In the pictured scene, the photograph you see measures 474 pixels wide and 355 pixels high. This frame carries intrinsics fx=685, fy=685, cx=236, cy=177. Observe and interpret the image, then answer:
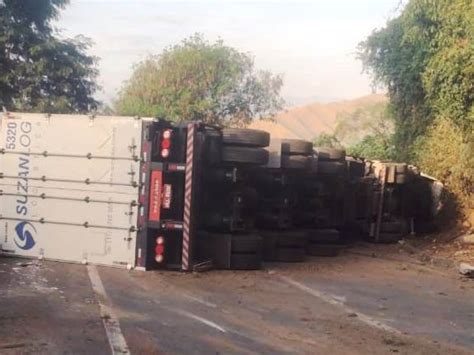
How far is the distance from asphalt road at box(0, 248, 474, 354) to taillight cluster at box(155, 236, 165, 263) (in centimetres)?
26

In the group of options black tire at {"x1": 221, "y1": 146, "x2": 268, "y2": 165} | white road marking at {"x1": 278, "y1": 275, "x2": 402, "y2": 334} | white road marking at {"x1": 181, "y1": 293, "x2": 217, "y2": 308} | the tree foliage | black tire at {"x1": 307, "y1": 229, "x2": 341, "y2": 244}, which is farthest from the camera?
the tree foliage

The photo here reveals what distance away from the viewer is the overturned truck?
946 centimetres

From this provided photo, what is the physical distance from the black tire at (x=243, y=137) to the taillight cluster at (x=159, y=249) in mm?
1661

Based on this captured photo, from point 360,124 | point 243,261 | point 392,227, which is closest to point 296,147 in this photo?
point 243,261

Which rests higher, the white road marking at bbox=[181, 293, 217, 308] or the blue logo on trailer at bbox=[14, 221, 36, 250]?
the blue logo on trailer at bbox=[14, 221, 36, 250]

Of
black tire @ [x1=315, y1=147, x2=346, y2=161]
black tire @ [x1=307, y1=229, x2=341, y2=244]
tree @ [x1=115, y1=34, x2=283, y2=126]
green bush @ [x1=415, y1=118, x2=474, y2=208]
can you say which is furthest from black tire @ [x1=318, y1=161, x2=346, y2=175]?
tree @ [x1=115, y1=34, x2=283, y2=126]

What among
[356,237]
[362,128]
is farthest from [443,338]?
[362,128]

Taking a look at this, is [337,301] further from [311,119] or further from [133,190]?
[311,119]

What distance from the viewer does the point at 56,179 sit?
32.5 feet

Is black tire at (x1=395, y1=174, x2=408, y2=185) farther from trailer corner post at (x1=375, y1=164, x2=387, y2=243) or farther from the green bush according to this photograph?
the green bush

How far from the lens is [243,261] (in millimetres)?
10008

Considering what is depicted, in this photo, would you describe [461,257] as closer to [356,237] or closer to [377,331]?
[356,237]

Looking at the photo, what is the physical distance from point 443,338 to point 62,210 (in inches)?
224

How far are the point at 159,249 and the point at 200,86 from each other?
23670 millimetres
